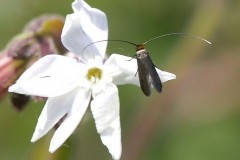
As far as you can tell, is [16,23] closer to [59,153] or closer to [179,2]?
[179,2]

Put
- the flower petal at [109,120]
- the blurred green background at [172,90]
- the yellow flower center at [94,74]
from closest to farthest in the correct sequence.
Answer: the flower petal at [109,120] < the yellow flower center at [94,74] < the blurred green background at [172,90]

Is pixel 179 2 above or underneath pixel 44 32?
underneath

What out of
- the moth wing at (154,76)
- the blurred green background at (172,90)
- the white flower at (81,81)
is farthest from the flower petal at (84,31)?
the blurred green background at (172,90)

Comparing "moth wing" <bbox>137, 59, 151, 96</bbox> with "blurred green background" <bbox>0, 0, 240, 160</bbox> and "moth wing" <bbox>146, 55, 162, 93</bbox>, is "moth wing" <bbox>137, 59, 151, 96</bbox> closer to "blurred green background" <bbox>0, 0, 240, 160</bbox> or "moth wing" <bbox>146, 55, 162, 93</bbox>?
"moth wing" <bbox>146, 55, 162, 93</bbox>

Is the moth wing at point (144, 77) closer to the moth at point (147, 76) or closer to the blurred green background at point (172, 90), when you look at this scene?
the moth at point (147, 76)

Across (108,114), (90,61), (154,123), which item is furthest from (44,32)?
(154,123)

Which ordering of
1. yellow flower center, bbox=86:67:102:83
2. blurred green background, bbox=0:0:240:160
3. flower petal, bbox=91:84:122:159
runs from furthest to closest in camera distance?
blurred green background, bbox=0:0:240:160 < yellow flower center, bbox=86:67:102:83 < flower petal, bbox=91:84:122:159

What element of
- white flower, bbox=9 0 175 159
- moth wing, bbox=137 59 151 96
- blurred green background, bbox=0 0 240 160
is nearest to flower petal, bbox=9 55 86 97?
white flower, bbox=9 0 175 159
